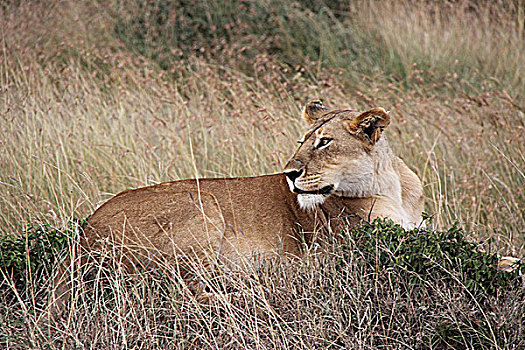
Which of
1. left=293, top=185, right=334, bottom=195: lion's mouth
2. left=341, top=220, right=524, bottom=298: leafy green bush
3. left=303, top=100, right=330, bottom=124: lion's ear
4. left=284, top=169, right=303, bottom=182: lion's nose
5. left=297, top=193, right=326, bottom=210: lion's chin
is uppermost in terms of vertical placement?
left=303, top=100, right=330, bottom=124: lion's ear

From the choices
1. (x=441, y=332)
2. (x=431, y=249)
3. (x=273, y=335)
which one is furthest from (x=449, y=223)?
(x=273, y=335)

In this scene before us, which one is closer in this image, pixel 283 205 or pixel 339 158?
pixel 339 158

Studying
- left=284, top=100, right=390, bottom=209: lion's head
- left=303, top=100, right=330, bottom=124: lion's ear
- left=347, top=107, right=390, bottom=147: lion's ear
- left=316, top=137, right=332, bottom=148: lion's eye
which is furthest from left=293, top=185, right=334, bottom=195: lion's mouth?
left=303, top=100, right=330, bottom=124: lion's ear

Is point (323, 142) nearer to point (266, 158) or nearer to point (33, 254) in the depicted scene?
point (33, 254)

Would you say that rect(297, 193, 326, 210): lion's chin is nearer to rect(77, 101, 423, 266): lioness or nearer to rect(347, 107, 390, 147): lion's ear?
rect(77, 101, 423, 266): lioness

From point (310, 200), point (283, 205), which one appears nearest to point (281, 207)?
point (283, 205)

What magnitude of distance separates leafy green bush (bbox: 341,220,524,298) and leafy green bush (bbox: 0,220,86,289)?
192 cm

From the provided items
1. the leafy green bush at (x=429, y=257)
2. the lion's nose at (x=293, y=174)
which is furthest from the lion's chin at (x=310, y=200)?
the leafy green bush at (x=429, y=257)

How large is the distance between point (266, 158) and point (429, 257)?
2.80 meters

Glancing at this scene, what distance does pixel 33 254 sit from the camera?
4.22m

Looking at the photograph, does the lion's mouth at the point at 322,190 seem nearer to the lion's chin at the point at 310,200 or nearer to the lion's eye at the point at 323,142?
the lion's chin at the point at 310,200

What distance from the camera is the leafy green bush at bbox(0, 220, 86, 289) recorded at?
162 inches

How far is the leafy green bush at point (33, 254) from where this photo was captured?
13.5 ft

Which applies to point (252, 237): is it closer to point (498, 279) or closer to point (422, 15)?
point (498, 279)
